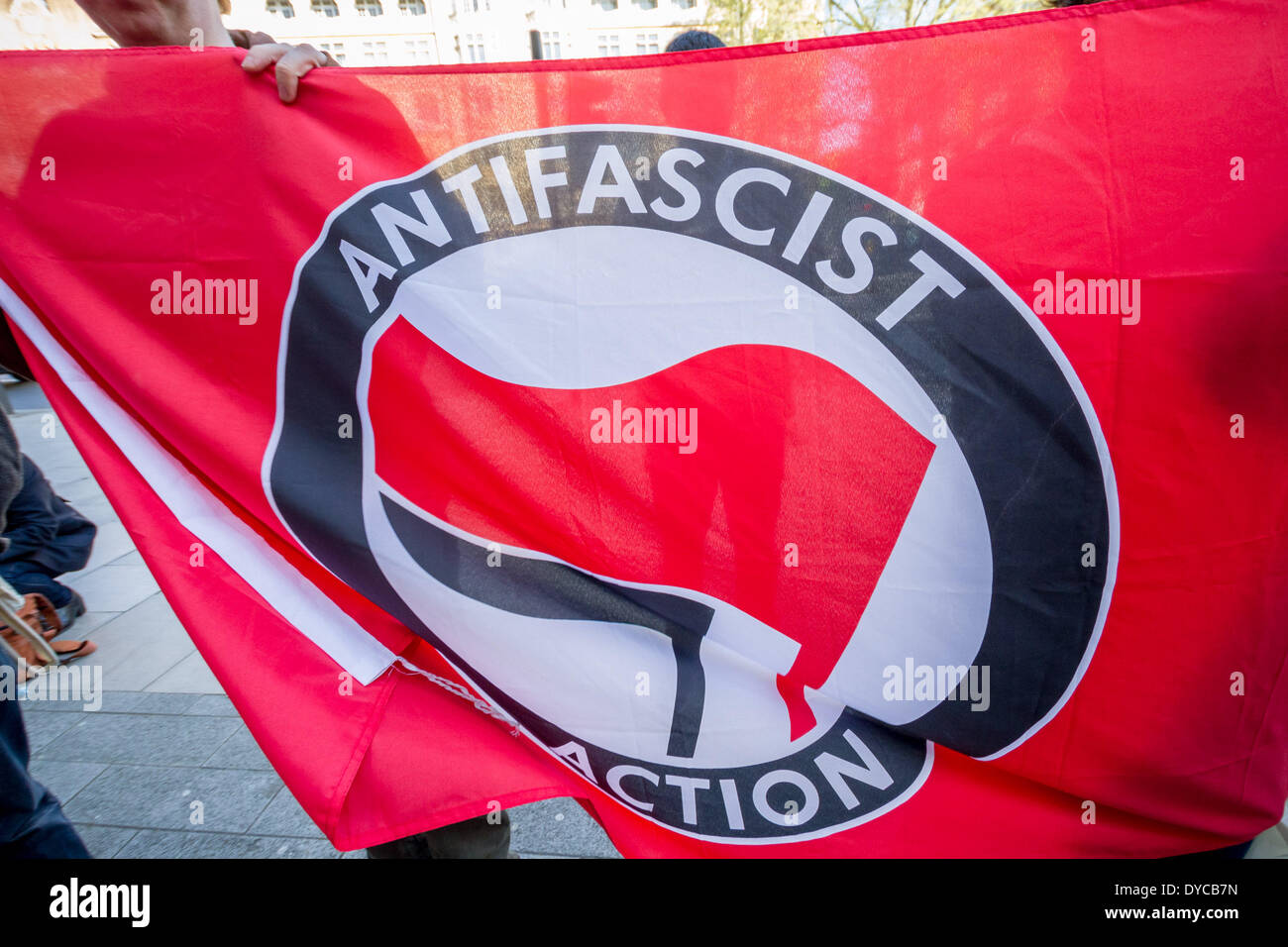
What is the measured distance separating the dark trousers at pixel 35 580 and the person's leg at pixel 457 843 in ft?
9.40

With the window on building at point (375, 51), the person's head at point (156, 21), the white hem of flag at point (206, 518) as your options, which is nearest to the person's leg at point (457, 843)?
the white hem of flag at point (206, 518)

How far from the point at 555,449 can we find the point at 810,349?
1.97ft

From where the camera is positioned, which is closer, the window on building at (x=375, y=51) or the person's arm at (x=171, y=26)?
the person's arm at (x=171, y=26)

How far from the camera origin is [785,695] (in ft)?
5.36

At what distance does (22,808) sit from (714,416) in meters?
1.86

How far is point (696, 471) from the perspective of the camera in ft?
5.28

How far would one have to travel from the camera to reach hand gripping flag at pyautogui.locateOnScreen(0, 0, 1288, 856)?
4.91 feet

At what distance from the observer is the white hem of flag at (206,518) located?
168cm

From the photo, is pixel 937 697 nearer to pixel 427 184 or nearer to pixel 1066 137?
pixel 1066 137

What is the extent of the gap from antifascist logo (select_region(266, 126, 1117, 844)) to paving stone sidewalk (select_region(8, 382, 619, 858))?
868 mm
